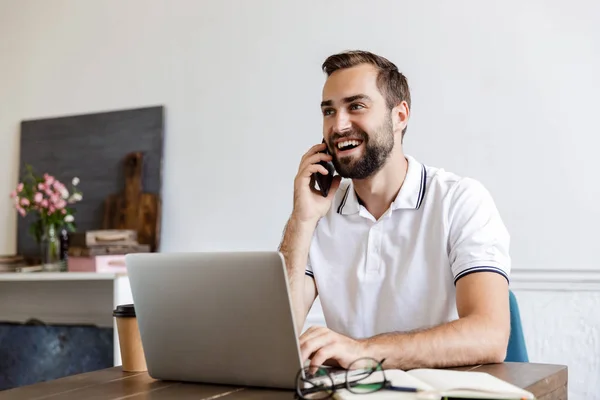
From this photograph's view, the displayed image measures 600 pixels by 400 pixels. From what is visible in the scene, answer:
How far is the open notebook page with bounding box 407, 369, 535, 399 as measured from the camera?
971 mm

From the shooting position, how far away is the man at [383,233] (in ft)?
5.65

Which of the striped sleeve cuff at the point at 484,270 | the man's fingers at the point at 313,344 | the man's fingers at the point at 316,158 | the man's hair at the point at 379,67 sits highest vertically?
the man's hair at the point at 379,67

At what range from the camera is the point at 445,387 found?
106 centimetres

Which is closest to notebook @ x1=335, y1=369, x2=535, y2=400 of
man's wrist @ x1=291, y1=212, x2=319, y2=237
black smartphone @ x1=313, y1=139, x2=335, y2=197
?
man's wrist @ x1=291, y1=212, x2=319, y2=237

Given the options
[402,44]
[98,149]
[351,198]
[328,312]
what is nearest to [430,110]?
[402,44]

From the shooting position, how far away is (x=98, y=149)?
11.6 ft

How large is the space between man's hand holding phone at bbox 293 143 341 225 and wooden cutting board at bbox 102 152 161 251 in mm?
1426

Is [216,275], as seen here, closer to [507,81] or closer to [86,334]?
[507,81]

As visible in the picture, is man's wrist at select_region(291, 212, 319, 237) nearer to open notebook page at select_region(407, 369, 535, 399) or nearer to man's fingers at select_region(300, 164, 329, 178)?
man's fingers at select_region(300, 164, 329, 178)

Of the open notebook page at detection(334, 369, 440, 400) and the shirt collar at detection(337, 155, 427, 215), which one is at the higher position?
the shirt collar at detection(337, 155, 427, 215)

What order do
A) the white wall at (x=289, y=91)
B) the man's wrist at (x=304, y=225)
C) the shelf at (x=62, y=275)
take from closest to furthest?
the man's wrist at (x=304, y=225)
the white wall at (x=289, y=91)
the shelf at (x=62, y=275)

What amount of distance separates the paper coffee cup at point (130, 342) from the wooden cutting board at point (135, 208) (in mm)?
→ 1827

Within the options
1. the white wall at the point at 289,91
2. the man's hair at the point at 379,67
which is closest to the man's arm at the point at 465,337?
the man's hair at the point at 379,67

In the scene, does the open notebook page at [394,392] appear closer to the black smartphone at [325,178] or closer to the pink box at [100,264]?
the black smartphone at [325,178]
